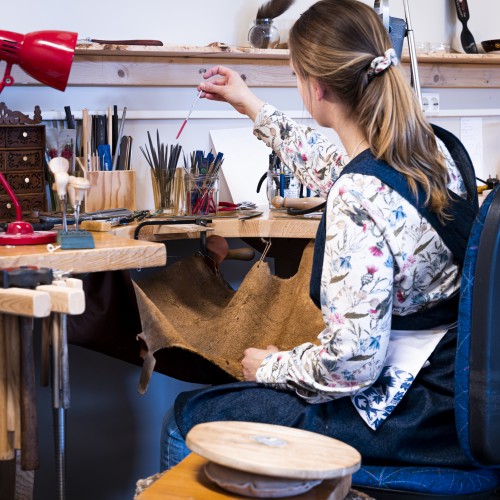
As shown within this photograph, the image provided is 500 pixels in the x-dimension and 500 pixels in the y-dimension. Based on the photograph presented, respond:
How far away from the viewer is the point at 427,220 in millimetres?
1326

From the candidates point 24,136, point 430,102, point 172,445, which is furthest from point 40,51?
point 430,102

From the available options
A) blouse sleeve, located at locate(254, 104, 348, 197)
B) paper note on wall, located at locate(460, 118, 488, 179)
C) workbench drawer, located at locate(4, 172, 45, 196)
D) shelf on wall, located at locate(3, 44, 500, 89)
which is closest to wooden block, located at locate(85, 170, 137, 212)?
workbench drawer, located at locate(4, 172, 45, 196)

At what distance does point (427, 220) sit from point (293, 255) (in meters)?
0.82

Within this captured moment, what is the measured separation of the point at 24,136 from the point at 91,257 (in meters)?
0.67

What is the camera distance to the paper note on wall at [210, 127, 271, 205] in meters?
2.35

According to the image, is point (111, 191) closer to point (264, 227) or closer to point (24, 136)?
point (24, 136)

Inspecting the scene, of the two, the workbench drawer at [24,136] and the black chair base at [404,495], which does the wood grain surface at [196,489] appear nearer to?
the black chair base at [404,495]

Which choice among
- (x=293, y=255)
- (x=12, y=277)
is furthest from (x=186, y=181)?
(x=12, y=277)

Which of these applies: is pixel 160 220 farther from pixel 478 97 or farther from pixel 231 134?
pixel 478 97

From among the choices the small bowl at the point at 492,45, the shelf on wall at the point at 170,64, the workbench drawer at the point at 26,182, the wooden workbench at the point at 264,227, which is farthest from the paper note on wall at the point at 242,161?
the small bowl at the point at 492,45

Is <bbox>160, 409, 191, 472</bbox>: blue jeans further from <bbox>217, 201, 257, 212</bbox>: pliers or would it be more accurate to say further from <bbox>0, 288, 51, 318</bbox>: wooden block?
<bbox>217, 201, 257, 212</bbox>: pliers

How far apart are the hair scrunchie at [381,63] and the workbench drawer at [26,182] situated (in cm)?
86

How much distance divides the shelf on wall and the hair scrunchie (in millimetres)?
920

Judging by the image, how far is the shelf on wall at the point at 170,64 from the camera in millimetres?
2176
